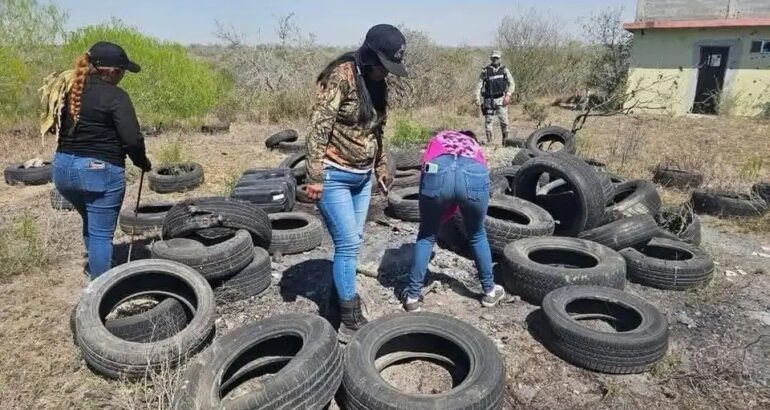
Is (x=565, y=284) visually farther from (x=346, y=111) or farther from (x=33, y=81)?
(x=33, y=81)

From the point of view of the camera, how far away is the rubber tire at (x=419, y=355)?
8.48 feet

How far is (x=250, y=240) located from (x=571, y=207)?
321cm

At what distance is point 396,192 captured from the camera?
6.42 m

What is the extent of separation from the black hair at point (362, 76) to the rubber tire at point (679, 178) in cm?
650

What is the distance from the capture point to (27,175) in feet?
26.3

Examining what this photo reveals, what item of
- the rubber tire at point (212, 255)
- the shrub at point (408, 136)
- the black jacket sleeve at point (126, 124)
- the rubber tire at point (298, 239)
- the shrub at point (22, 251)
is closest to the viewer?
the black jacket sleeve at point (126, 124)

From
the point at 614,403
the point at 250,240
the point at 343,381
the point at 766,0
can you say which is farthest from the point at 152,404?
the point at 766,0

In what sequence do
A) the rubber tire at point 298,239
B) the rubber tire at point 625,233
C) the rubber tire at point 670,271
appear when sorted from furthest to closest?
the rubber tire at point 298,239 < the rubber tire at point 625,233 < the rubber tire at point 670,271

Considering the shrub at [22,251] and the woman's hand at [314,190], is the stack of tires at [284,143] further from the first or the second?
the woman's hand at [314,190]

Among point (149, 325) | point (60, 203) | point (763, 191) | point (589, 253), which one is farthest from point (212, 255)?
point (763, 191)

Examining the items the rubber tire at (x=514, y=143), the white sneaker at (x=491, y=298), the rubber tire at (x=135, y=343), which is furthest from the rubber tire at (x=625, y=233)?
the rubber tire at (x=514, y=143)

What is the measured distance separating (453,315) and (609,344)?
1.20 meters

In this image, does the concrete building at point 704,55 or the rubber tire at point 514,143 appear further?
the concrete building at point 704,55

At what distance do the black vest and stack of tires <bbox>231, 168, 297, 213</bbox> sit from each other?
6.03 metres
